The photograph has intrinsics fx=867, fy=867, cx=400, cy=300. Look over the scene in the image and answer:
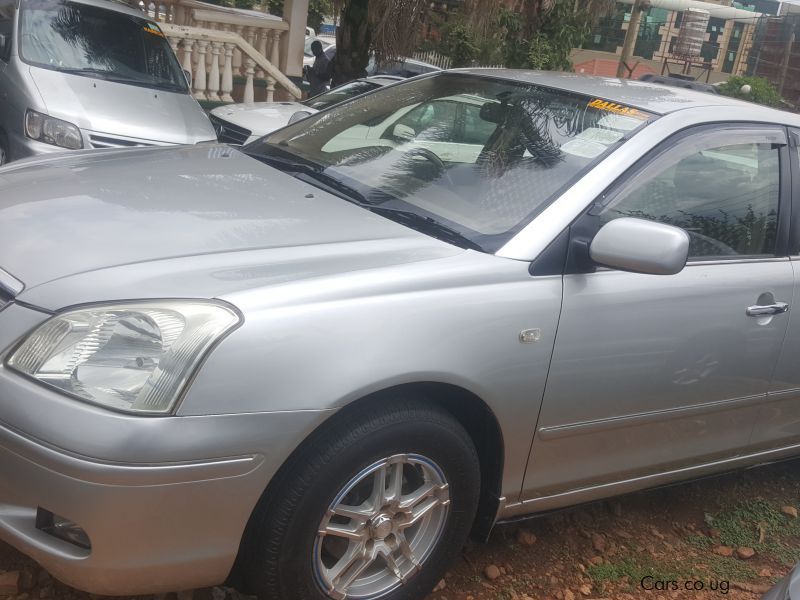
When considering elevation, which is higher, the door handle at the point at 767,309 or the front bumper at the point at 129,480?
the door handle at the point at 767,309

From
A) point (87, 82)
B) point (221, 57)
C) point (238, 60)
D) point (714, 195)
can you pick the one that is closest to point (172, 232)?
point (714, 195)

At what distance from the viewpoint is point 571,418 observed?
2.80m

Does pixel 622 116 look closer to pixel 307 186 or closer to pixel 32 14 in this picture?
pixel 307 186

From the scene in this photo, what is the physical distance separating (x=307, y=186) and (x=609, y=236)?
1.12 metres

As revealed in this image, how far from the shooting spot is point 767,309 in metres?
3.20

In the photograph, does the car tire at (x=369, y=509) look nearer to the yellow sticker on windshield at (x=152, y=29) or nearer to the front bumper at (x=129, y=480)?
the front bumper at (x=129, y=480)

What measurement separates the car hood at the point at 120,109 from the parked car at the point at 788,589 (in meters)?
5.46

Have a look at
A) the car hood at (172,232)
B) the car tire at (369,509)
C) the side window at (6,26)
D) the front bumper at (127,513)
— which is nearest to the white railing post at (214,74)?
the side window at (6,26)

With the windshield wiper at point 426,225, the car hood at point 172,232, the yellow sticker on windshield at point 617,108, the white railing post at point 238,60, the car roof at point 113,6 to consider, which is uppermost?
the yellow sticker on windshield at point 617,108

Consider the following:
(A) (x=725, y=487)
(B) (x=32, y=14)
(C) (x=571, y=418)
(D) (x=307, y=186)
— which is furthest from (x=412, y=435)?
(B) (x=32, y=14)

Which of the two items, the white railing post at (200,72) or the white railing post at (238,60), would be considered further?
the white railing post at (238,60)

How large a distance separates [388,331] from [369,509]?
0.54 meters

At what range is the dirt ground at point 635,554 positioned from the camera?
9.82 feet

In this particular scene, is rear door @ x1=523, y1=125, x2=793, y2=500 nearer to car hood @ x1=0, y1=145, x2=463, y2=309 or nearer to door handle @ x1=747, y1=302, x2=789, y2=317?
door handle @ x1=747, y1=302, x2=789, y2=317
